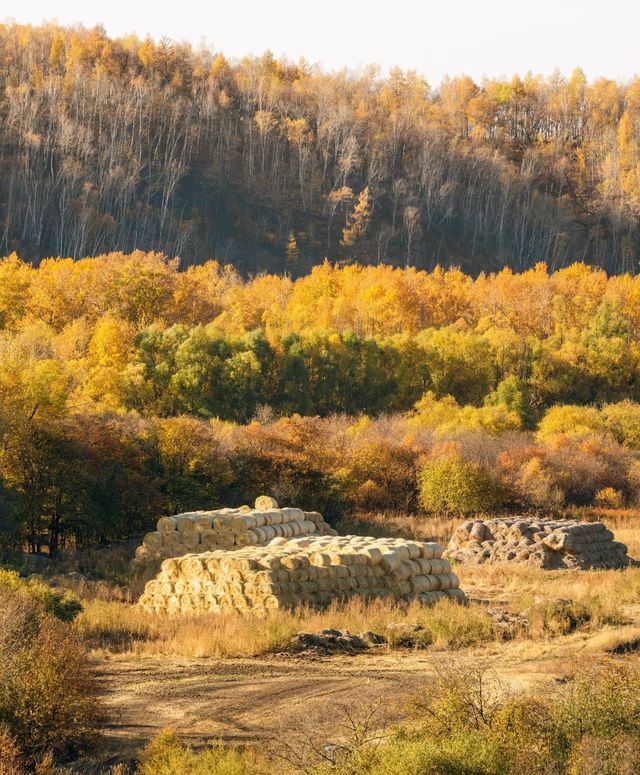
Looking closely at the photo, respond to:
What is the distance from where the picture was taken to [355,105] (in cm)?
12875

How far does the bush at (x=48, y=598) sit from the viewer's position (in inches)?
695

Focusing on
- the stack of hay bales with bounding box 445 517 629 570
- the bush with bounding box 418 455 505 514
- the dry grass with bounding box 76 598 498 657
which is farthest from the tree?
the dry grass with bounding box 76 598 498 657

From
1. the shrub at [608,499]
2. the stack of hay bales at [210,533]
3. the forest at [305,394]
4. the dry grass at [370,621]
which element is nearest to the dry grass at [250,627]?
the dry grass at [370,621]

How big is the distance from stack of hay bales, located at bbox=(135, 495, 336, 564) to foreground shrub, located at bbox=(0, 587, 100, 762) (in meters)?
14.5

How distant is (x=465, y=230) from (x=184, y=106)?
2759 cm

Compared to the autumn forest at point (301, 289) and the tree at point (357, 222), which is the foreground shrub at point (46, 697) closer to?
the autumn forest at point (301, 289)

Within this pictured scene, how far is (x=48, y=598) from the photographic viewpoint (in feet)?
60.2

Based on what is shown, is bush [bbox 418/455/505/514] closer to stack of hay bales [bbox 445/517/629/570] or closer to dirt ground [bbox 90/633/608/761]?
stack of hay bales [bbox 445/517/629/570]

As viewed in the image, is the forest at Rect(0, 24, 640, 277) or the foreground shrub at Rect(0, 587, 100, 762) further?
the forest at Rect(0, 24, 640, 277)

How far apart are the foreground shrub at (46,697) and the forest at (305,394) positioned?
17334mm

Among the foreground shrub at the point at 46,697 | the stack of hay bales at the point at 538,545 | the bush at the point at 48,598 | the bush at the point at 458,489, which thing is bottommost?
the bush at the point at 458,489

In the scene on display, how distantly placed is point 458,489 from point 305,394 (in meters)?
20.0

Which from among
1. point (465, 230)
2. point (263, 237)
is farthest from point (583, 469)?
point (465, 230)

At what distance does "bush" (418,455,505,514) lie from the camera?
41125 millimetres
